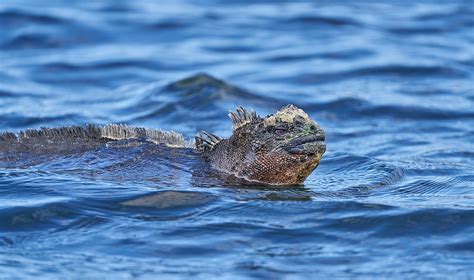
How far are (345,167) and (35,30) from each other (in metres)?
11.6

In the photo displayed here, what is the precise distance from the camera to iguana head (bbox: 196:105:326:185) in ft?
31.6

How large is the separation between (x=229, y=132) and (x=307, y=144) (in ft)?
15.8

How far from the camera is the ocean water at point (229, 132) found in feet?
27.8

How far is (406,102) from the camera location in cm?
1627

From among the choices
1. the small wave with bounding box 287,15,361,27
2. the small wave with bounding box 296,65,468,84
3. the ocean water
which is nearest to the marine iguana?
the ocean water

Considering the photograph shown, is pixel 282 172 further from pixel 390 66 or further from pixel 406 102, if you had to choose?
pixel 390 66

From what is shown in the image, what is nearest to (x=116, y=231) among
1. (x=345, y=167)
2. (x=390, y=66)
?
(x=345, y=167)

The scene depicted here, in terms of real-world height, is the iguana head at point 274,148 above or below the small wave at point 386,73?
below

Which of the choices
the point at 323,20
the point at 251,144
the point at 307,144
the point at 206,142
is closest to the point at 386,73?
the point at 323,20

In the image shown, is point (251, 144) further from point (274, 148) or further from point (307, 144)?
point (307, 144)

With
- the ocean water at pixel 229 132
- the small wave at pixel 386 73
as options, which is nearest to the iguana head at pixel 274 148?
the ocean water at pixel 229 132

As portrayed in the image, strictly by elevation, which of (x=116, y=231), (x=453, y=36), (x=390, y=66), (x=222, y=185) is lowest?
(x=116, y=231)

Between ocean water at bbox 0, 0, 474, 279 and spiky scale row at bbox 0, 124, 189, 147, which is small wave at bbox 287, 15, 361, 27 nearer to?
ocean water at bbox 0, 0, 474, 279

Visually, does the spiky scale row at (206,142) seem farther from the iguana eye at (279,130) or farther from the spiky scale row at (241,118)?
the iguana eye at (279,130)
